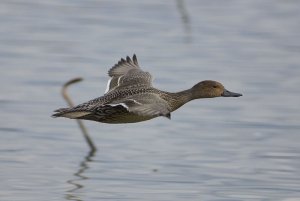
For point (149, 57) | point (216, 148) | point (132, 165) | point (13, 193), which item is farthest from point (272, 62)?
point (13, 193)

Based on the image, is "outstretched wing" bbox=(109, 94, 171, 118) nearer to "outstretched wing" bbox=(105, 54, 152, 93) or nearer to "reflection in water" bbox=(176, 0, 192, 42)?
"outstretched wing" bbox=(105, 54, 152, 93)

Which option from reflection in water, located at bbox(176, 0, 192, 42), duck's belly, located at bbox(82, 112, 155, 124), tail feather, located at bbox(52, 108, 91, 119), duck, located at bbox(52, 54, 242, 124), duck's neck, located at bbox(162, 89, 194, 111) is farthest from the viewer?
reflection in water, located at bbox(176, 0, 192, 42)

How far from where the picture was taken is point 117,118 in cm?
1127

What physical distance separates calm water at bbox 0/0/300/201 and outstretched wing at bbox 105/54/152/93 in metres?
1.03

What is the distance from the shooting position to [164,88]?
1725 centimetres

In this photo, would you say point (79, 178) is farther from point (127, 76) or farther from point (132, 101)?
point (132, 101)

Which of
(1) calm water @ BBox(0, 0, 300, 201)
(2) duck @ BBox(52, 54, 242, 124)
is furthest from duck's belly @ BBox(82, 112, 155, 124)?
(1) calm water @ BBox(0, 0, 300, 201)

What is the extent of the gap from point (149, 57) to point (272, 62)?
1937 millimetres

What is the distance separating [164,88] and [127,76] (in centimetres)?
426

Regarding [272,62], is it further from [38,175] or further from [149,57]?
[38,175]

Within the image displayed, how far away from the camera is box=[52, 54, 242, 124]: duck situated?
10.8 m

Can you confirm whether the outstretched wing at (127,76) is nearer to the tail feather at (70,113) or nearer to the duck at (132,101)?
the duck at (132,101)

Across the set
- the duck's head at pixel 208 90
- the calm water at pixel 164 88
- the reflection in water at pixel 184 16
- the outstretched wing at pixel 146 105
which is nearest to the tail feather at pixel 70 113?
the outstretched wing at pixel 146 105

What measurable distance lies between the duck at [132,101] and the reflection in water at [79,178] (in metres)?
1.07
